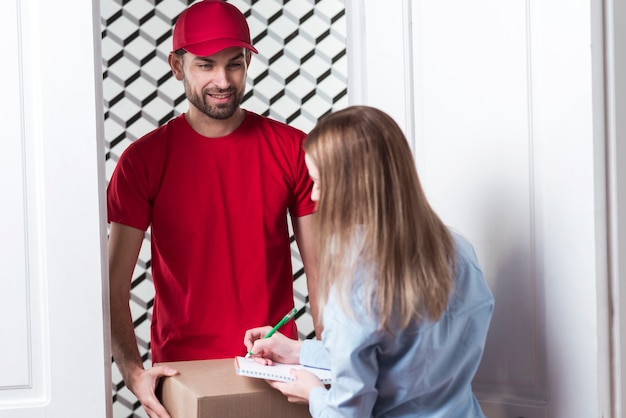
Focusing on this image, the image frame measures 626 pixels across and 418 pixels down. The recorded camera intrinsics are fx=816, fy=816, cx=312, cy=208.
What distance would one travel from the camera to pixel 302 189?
7.07 ft

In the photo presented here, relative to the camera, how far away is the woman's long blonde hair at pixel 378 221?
120 centimetres

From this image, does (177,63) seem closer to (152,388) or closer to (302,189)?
(302,189)

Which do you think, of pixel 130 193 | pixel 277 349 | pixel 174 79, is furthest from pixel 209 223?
pixel 174 79

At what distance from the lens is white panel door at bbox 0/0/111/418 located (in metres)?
1.52

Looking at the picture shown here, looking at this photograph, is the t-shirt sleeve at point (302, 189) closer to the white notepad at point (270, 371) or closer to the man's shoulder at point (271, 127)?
the man's shoulder at point (271, 127)

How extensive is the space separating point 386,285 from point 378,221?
0.10m

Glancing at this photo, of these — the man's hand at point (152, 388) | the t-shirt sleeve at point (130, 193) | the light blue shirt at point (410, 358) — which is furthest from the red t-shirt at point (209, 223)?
the light blue shirt at point (410, 358)

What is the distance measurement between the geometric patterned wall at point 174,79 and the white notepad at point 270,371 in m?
2.25

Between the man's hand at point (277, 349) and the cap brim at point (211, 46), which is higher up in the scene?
the cap brim at point (211, 46)

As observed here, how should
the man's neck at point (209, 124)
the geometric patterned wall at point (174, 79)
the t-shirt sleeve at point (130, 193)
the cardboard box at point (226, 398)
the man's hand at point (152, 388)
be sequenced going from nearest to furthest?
the cardboard box at point (226, 398) → the man's hand at point (152, 388) → the t-shirt sleeve at point (130, 193) → the man's neck at point (209, 124) → the geometric patterned wall at point (174, 79)

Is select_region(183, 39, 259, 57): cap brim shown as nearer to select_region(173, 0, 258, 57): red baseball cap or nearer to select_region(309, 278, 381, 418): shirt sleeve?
select_region(173, 0, 258, 57): red baseball cap

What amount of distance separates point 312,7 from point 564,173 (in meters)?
2.74

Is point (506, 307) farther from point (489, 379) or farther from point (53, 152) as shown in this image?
point (53, 152)

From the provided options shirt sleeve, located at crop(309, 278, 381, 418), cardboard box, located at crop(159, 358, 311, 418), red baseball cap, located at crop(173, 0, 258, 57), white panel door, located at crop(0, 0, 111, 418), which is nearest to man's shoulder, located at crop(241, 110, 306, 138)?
red baseball cap, located at crop(173, 0, 258, 57)
